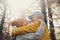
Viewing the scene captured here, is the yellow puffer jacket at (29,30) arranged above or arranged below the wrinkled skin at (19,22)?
below

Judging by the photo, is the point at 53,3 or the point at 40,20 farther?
the point at 53,3

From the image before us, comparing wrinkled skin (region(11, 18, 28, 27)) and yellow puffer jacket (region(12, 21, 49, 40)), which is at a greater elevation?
wrinkled skin (region(11, 18, 28, 27))

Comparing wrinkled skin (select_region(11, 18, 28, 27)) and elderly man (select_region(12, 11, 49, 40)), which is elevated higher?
wrinkled skin (select_region(11, 18, 28, 27))

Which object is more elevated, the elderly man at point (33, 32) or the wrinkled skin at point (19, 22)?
the wrinkled skin at point (19, 22)

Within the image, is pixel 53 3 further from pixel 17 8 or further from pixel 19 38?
pixel 19 38

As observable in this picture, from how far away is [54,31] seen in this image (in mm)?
1200

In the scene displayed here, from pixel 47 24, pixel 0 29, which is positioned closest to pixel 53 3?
pixel 47 24

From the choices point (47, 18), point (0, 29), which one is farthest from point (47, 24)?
point (0, 29)

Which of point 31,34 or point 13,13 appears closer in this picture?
point 31,34

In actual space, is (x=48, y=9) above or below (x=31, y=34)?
above

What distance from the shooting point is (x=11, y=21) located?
1229 millimetres

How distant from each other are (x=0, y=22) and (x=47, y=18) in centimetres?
30

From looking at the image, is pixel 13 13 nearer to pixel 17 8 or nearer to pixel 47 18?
pixel 17 8

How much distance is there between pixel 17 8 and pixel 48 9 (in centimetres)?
20
